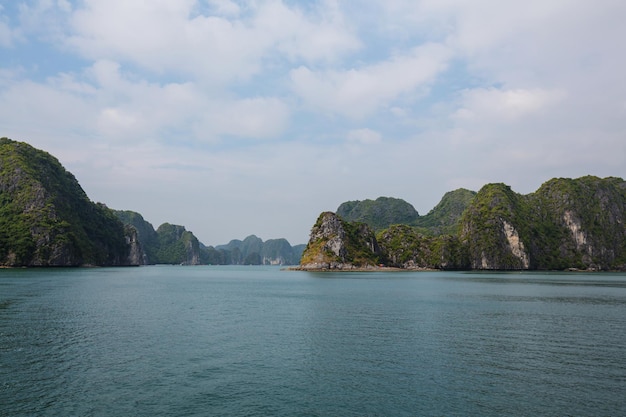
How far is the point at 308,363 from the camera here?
3709cm

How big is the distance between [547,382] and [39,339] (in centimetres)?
4884

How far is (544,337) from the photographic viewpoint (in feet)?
160

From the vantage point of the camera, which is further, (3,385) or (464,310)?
(464,310)

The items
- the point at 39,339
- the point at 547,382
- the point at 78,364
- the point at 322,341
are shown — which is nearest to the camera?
the point at 547,382

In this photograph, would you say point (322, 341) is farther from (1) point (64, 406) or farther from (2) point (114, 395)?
(1) point (64, 406)

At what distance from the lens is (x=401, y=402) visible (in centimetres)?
2698

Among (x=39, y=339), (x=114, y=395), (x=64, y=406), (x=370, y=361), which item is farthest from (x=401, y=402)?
(x=39, y=339)

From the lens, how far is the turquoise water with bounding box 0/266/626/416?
26516 millimetres

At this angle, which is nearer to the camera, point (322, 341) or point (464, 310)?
point (322, 341)

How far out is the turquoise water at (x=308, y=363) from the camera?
87.0 ft

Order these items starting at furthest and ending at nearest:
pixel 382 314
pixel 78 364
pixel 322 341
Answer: pixel 382 314, pixel 322 341, pixel 78 364

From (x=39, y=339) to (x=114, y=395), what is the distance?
873 inches

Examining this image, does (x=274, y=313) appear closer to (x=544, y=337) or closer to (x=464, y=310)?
(x=464, y=310)

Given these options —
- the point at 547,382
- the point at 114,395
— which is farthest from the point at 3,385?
the point at 547,382
